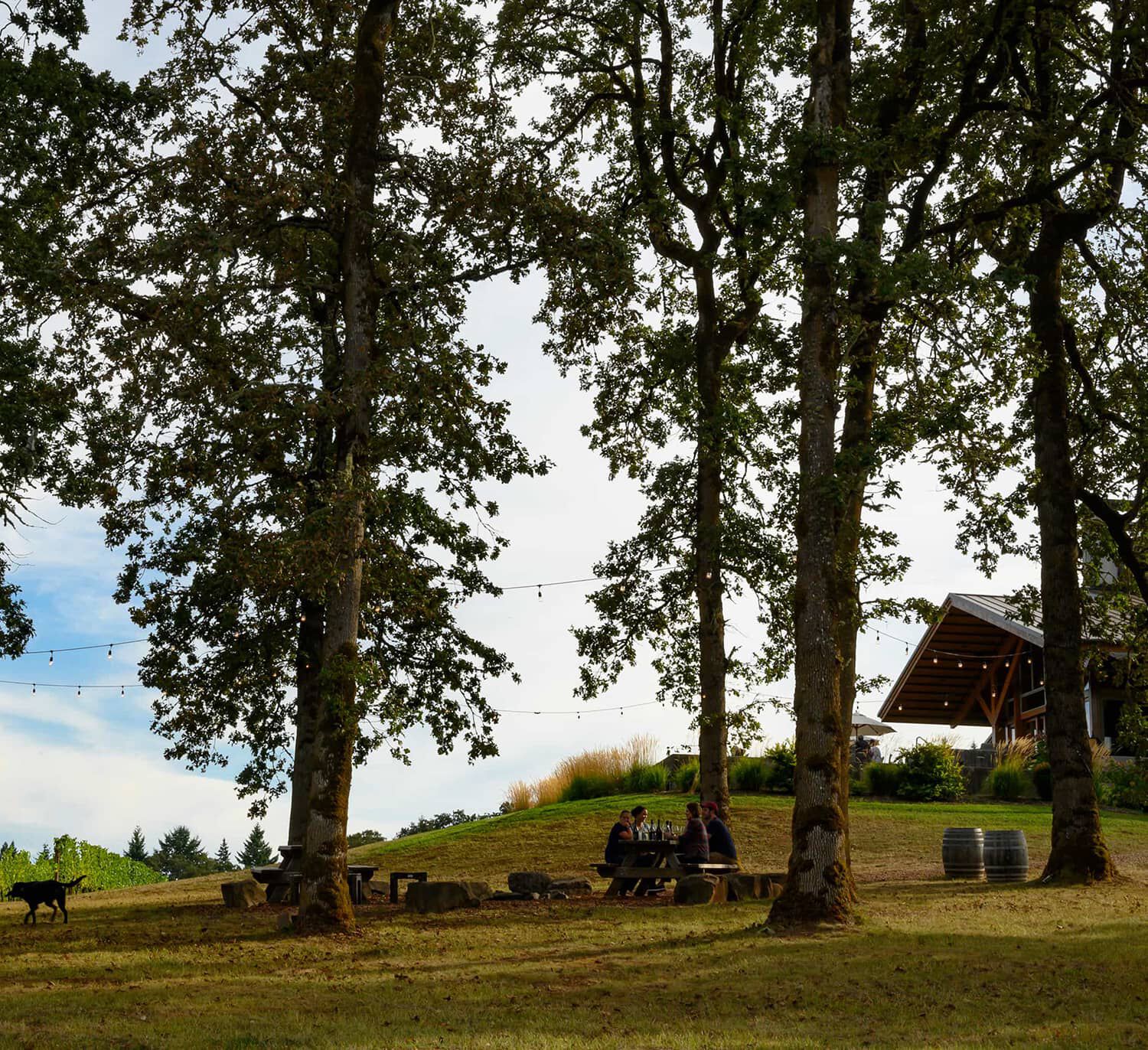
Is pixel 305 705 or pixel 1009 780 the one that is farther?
pixel 1009 780

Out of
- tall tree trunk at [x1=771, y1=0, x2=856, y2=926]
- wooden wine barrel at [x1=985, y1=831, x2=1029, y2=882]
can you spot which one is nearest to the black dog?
tall tree trunk at [x1=771, y1=0, x2=856, y2=926]

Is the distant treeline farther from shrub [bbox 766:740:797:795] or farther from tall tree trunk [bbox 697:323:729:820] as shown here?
shrub [bbox 766:740:797:795]

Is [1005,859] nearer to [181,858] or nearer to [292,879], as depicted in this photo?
[292,879]

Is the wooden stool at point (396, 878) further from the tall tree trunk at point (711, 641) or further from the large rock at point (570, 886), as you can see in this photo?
the tall tree trunk at point (711, 641)

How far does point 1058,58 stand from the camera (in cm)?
1909

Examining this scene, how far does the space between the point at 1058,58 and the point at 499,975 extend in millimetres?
16598

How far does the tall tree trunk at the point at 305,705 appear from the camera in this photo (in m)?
18.8

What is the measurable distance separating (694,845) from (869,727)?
26.0m

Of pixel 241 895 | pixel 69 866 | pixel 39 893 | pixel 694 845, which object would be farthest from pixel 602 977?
pixel 69 866

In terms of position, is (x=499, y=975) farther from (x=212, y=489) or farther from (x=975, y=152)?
(x=975, y=152)

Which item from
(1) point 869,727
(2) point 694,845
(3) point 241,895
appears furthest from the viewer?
(1) point 869,727

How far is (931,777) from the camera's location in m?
30.1

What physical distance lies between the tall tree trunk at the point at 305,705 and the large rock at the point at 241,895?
1534 millimetres

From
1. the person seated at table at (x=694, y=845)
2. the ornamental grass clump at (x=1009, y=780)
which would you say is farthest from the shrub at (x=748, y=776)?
the person seated at table at (x=694, y=845)
